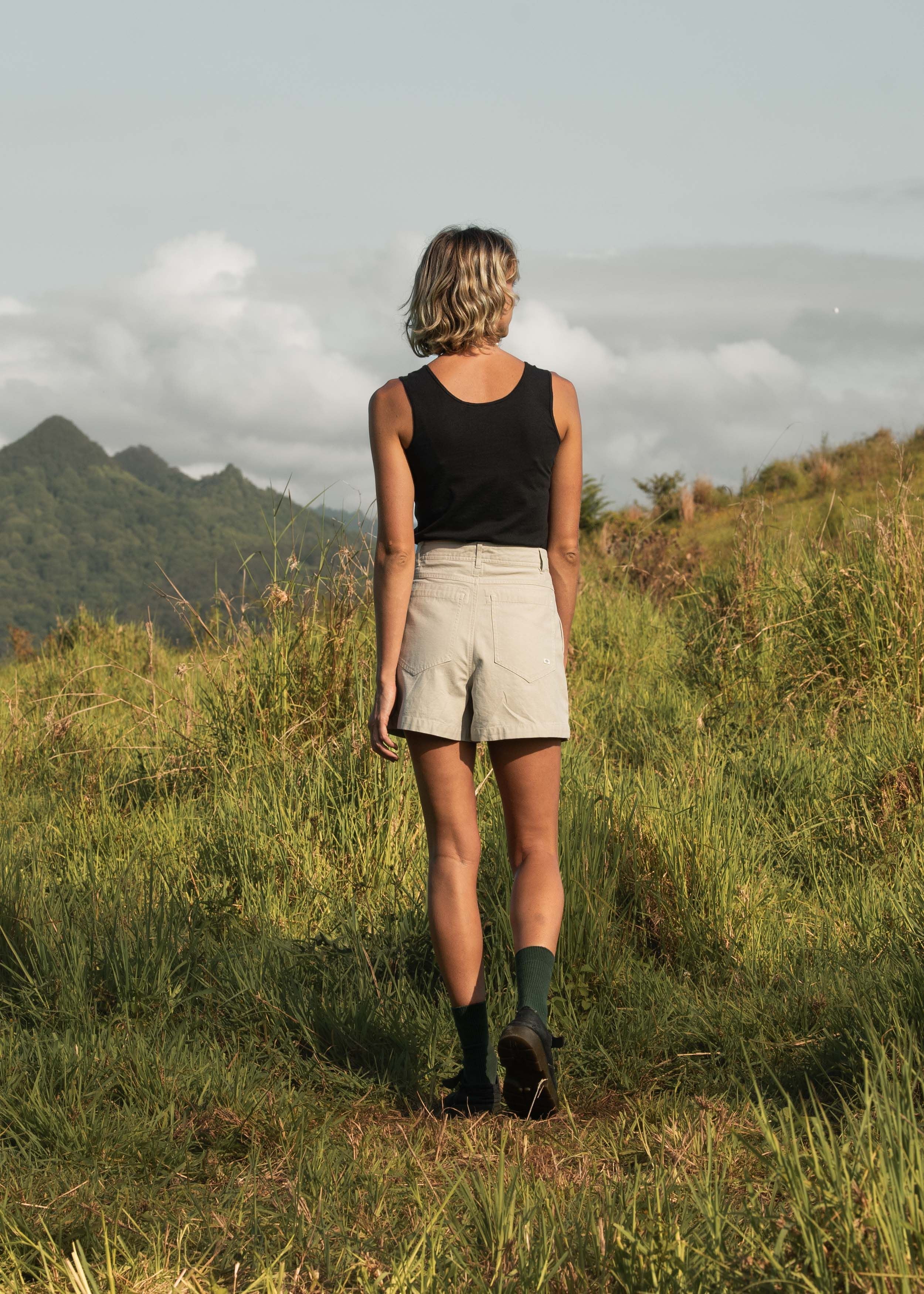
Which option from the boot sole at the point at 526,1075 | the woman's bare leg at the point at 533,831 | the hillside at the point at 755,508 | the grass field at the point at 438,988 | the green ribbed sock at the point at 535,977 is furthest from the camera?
the hillside at the point at 755,508

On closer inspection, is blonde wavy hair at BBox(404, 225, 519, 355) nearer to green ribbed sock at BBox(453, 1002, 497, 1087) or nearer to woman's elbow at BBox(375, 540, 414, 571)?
woman's elbow at BBox(375, 540, 414, 571)

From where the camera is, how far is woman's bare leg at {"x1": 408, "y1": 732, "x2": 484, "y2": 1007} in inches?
120

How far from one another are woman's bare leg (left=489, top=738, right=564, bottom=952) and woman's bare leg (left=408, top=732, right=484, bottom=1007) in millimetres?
107

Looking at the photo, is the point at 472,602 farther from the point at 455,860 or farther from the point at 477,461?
the point at 455,860

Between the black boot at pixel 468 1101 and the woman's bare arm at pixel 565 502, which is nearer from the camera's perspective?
the black boot at pixel 468 1101

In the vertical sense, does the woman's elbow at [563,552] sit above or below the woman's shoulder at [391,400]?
below

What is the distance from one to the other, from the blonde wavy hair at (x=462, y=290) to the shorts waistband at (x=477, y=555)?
550 mm

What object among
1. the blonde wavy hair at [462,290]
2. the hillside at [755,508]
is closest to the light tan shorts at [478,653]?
the blonde wavy hair at [462,290]

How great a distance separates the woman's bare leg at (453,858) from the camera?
120 inches

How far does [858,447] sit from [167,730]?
14.7 m

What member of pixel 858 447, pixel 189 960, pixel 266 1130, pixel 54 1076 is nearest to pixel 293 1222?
pixel 266 1130

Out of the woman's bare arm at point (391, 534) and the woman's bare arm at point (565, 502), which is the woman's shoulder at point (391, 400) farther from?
the woman's bare arm at point (565, 502)

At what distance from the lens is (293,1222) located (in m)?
2.25

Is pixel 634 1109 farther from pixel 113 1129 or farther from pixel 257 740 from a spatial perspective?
pixel 257 740
